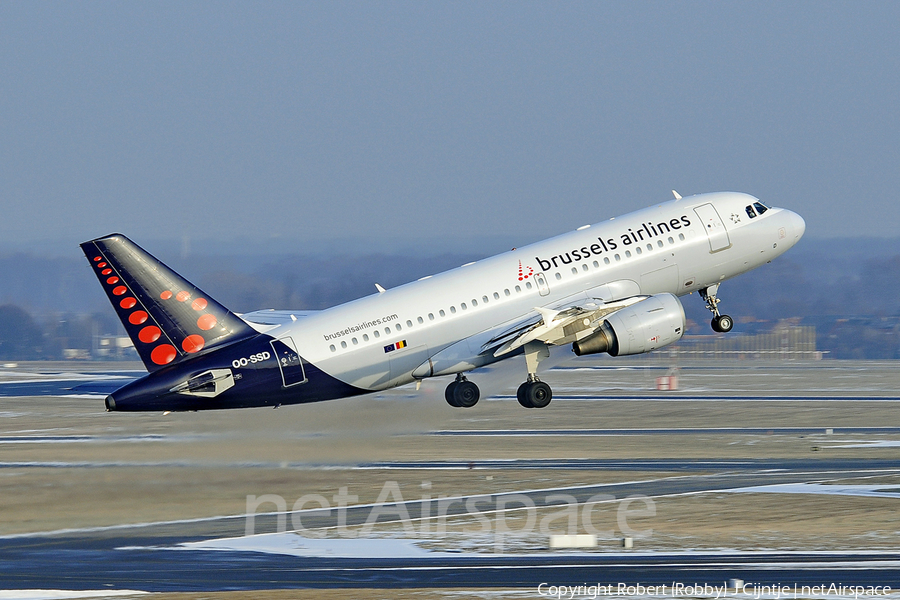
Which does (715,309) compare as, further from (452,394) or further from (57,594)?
(57,594)

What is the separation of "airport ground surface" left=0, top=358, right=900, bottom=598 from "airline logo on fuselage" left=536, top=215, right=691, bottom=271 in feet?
30.2

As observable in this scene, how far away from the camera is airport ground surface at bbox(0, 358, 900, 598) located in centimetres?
4381

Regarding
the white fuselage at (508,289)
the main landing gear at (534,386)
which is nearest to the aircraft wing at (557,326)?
the white fuselage at (508,289)

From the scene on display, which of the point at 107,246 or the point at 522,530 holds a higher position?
the point at 107,246

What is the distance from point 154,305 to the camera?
154 ft

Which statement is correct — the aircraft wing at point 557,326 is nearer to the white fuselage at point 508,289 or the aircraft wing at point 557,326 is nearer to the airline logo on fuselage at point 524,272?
the white fuselage at point 508,289

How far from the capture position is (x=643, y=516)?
54.7 metres

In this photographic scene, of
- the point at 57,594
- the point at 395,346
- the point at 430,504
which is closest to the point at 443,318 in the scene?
the point at 395,346

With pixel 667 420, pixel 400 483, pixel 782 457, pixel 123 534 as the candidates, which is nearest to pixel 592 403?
pixel 667 420

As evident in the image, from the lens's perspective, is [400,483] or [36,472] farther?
[36,472]

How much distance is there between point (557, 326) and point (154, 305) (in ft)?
52.5

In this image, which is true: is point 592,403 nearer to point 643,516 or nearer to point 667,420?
point 667,420

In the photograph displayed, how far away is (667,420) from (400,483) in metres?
40.5

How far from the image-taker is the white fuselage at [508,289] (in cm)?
4969
